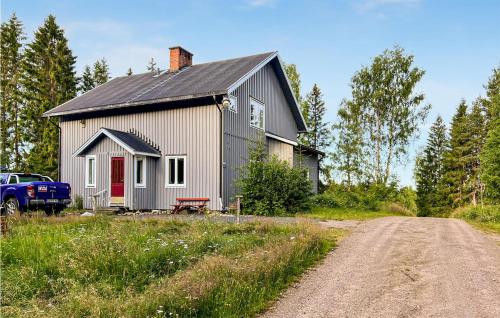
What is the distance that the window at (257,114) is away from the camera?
69.7ft

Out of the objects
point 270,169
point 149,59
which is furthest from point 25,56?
point 270,169

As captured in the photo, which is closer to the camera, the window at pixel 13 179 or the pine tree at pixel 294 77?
the window at pixel 13 179

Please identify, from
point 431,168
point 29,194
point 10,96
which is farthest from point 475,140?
point 10,96

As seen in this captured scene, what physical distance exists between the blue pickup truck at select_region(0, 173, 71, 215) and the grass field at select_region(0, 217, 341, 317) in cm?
604

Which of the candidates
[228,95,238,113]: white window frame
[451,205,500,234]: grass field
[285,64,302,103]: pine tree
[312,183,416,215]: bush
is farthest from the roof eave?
[285,64,302,103]: pine tree

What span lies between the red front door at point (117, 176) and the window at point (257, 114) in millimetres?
6945

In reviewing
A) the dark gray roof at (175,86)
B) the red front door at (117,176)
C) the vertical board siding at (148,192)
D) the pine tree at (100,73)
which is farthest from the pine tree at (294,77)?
the pine tree at (100,73)

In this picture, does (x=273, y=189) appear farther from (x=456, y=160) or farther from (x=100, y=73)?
(x=100, y=73)

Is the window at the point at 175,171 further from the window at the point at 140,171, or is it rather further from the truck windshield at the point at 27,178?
the truck windshield at the point at 27,178

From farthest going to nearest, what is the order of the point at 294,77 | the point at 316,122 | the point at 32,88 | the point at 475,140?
the point at 316,122, the point at 475,140, the point at 294,77, the point at 32,88

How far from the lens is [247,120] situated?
2061 centimetres

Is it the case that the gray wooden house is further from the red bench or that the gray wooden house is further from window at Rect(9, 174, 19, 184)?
window at Rect(9, 174, 19, 184)

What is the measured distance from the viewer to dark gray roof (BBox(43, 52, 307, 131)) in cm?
1841

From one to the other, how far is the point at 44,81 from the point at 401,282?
39.2 meters
